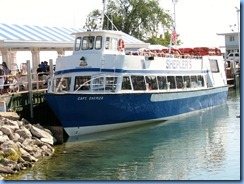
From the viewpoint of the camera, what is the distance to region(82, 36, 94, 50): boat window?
731 inches

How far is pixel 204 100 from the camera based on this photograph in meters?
23.7

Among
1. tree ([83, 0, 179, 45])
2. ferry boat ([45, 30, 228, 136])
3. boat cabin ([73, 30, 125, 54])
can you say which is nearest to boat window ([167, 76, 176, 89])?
ferry boat ([45, 30, 228, 136])

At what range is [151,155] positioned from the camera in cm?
1420

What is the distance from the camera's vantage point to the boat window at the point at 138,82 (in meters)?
18.3

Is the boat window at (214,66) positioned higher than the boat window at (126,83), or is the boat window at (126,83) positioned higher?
the boat window at (214,66)

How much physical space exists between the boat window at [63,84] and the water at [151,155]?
7.69 ft

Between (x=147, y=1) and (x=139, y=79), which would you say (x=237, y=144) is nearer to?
(x=139, y=79)

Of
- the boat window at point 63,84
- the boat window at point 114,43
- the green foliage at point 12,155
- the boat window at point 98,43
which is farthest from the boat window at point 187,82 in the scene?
the green foliage at point 12,155

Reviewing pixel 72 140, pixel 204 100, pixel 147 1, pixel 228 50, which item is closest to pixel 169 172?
pixel 72 140

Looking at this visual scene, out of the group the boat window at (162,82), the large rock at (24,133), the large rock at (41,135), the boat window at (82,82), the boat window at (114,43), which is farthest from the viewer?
the boat window at (162,82)

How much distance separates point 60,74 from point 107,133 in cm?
298

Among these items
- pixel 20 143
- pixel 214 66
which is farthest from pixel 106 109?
pixel 214 66

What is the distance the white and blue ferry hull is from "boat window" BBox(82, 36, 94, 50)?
98.6 inches

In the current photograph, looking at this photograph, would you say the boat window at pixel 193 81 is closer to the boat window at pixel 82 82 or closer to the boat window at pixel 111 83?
the boat window at pixel 111 83
